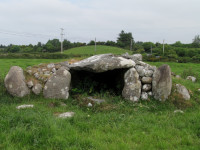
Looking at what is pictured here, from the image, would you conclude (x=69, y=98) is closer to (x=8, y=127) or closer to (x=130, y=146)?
(x=8, y=127)

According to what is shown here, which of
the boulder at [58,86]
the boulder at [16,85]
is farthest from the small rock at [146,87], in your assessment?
the boulder at [16,85]

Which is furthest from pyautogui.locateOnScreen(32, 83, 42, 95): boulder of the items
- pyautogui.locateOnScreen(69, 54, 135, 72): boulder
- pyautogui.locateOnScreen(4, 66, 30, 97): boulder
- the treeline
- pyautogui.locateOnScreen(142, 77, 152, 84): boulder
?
the treeline

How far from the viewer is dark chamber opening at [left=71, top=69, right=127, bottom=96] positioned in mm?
7695

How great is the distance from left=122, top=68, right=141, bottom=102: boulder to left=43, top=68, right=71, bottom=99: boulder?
2347 millimetres

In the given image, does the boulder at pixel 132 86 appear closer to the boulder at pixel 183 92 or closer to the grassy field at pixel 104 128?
the grassy field at pixel 104 128

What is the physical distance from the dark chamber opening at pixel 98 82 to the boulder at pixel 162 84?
1.39 meters

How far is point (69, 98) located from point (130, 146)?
3.90 metres

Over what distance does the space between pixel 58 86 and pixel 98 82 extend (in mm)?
2059

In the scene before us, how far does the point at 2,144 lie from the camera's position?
11.7ft

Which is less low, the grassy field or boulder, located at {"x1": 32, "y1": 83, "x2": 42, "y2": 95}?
boulder, located at {"x1": 32, "y1": 83, "x2": 42, "y2": 95}

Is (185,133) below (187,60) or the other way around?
below

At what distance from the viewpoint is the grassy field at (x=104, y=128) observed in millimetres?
3670

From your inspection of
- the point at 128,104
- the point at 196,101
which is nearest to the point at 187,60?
the point at 196,101

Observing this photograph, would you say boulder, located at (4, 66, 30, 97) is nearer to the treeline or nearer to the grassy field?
the grassy field
